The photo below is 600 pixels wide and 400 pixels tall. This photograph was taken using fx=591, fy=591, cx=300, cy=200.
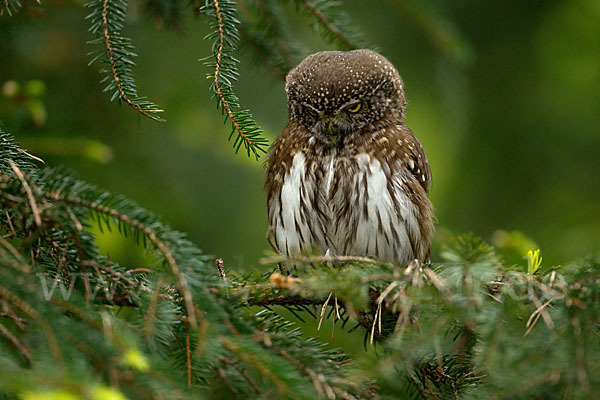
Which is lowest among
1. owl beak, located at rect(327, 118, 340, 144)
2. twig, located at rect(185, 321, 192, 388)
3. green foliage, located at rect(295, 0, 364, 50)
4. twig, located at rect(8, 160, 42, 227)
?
twig, located at rect(185, 321, 192, 388)

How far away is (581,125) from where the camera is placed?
16.2 ft

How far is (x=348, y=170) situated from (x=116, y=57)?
1.19 m

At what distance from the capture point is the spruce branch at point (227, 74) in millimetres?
2068

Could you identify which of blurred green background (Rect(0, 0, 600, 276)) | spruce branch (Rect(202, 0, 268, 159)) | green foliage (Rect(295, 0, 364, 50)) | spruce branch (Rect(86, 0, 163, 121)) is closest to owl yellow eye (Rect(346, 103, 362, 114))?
green foliage (Rect(295, 0, 364, 50))

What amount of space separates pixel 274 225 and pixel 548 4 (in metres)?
3.68

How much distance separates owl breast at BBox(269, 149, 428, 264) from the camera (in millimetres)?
2779

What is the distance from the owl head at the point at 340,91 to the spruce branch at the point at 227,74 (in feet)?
2.02

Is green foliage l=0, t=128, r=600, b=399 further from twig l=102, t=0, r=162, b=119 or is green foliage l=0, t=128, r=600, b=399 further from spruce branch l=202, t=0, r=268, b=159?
spruce branch l=202, t=0, r=268, b=159

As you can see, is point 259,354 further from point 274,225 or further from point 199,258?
point 274,225

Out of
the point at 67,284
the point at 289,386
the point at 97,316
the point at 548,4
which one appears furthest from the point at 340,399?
the point at 548,4

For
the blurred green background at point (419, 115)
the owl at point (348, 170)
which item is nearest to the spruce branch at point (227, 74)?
the owl at point (348, 170)

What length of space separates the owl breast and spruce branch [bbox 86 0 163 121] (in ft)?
3.10

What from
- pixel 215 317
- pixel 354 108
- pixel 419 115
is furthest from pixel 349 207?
pixel 419 115

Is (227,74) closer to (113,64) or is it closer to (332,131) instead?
(113,64)
